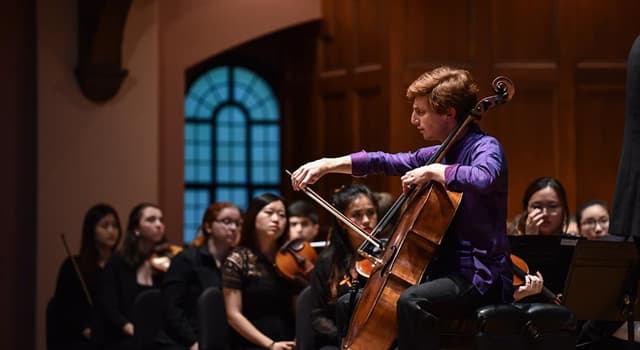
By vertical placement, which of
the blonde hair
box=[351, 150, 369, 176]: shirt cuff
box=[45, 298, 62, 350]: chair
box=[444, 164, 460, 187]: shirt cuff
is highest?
the blonde hair

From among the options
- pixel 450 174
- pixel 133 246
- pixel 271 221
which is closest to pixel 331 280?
pixel 271 221

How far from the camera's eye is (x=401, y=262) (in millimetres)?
3303

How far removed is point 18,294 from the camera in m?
7.24

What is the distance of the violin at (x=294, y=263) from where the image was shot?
5.23 meters

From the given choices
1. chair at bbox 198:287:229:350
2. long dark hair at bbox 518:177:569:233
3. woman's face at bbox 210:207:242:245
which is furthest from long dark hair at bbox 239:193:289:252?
long dark hair at bbox 518:177:569:233

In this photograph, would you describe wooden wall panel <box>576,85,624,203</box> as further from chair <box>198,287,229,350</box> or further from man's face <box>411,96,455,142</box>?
man's face <box>411,96,455,142</box>

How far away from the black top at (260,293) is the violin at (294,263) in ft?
0.21

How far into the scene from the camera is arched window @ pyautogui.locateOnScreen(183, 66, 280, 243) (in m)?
9.71

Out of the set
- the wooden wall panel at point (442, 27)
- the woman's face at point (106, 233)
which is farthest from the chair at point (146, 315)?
the wooden wall panel at point (442, 27)

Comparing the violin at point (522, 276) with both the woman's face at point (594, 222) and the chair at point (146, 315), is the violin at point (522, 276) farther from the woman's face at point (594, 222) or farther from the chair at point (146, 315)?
the chair at point (146, 315)

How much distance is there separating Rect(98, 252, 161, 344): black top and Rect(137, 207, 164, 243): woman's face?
0.22m

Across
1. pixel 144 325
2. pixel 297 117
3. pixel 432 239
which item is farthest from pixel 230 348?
pixel 297 117

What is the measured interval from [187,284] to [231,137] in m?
4.26

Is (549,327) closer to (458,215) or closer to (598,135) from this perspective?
(458,215)
